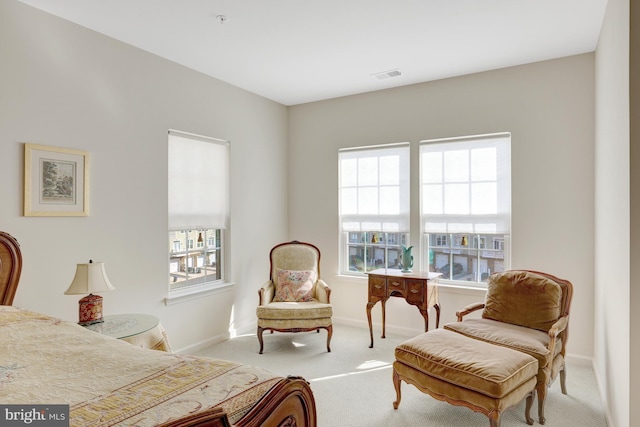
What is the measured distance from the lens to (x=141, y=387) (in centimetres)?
131

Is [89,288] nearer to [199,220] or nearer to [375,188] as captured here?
[199,220]

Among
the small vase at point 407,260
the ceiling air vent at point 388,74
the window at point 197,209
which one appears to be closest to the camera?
the window at point 197,209

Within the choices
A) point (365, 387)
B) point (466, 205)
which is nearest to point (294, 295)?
point (365, 387)

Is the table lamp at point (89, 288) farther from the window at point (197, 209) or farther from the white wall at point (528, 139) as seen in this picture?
the white wall at point (528, 139)

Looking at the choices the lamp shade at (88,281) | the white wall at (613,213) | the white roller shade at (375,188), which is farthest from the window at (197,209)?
the white wall at (613,213)

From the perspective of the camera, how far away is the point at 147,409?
1.17m

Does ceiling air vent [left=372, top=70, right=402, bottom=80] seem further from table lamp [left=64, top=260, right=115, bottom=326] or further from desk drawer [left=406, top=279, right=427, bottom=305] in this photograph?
table lamp [left=64, top=260, right=115, bottom=326]

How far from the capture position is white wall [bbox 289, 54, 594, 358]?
3637mm

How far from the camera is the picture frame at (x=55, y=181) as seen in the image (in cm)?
279

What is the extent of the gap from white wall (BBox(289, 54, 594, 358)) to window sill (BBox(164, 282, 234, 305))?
1514mm

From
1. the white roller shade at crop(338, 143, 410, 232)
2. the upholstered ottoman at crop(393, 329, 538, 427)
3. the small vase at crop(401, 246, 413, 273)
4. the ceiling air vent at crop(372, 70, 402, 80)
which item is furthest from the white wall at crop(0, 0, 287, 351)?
the upholstered ottoman at crop(393, 329, 538, 427)

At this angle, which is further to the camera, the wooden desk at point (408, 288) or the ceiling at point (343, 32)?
the wooden desk at point (408, 288)

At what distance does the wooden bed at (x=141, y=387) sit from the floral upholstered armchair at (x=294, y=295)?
221cm

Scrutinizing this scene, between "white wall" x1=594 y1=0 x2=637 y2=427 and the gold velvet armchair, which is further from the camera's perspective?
the gold velvet armchair
